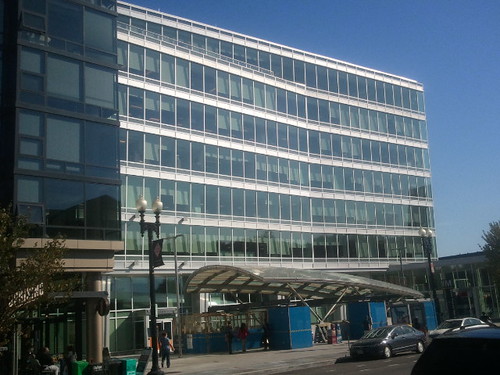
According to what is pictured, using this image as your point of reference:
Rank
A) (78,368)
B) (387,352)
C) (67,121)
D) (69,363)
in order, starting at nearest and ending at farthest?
(78,368) < (69,363) < (387,352) < (67,121)

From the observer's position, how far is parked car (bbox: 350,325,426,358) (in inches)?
988

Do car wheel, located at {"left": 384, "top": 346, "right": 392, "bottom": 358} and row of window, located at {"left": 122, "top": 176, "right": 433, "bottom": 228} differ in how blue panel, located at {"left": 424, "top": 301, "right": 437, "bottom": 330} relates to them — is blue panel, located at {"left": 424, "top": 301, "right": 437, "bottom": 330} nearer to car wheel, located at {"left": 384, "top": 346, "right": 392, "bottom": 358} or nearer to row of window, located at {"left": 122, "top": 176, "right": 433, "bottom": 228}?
row of window, located at {"left": 122, "top": 176, "right": 433, "bottom": 228}

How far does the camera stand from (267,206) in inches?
1832

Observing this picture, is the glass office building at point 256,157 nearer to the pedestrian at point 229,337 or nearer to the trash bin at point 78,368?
the pedestrian at point 229,337

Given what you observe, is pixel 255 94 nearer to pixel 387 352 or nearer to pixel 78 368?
pixel 387 352

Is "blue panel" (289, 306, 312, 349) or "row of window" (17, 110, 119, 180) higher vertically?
"row of window" (17, 110, 119, 180)

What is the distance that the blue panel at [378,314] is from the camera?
36094 mm

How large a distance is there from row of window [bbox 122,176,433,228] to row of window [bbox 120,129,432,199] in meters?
1.25

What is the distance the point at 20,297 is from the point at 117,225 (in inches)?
447

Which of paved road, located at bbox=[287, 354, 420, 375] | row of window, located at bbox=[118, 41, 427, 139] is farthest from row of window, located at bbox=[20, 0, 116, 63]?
paved road, located at bbox=[287, 354, 420, 375]

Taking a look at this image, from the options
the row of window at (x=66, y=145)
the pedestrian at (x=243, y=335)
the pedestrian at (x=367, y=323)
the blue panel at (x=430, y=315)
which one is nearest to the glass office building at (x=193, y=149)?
the row of window at (x=66, y=145)

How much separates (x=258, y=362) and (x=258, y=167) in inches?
887

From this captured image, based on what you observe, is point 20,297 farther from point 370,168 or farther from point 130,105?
point 370,168

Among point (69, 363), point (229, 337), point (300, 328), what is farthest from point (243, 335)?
point (69, 363)
